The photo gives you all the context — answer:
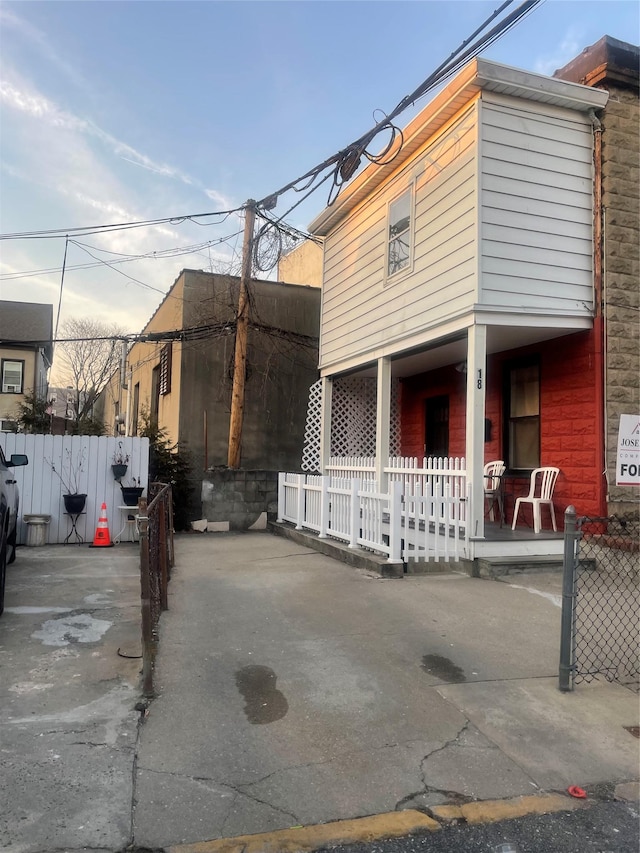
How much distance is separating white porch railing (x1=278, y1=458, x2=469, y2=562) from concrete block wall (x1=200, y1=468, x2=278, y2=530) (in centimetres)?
197

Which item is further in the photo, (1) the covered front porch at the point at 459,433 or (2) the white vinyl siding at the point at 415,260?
(2) the white vinyl siding at the point at 415,260

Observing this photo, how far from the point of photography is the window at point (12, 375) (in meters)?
25.7

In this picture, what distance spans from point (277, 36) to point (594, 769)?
837 centimetres

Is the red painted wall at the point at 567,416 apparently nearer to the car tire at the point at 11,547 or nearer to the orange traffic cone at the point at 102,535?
the orange traffic cone at the point at 102,535

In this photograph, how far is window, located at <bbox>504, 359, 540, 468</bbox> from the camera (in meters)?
9.02

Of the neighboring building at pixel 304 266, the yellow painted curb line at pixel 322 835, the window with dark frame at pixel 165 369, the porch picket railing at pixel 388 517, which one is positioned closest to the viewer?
the yellow painted curb line at pixel 322 835

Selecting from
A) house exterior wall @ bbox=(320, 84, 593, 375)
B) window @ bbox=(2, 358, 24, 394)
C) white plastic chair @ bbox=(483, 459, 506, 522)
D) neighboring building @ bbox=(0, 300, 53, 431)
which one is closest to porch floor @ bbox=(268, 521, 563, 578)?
white plastic chair @ bbox=(483, 459, 506, 522)

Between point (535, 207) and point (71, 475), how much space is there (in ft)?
26.9

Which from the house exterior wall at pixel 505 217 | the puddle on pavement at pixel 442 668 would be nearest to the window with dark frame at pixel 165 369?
the house exterior wall at pixel 505 217

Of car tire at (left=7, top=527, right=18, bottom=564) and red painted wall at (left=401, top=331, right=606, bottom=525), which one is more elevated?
red painted wall at (left=401, top=331, right=606, bottom=525)

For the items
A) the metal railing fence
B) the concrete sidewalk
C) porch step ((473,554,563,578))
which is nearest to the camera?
the concrete sidewalk

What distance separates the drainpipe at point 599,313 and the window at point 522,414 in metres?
1.29

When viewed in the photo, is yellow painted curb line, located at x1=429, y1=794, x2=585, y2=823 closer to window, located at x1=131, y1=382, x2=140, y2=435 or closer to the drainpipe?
the drainpipe

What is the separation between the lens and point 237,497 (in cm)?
1189
